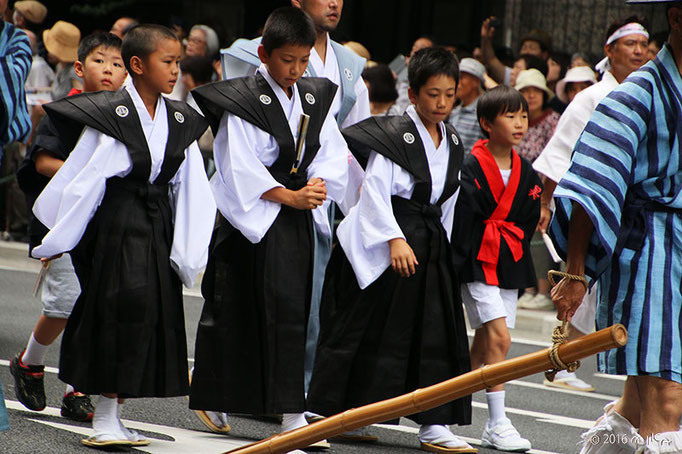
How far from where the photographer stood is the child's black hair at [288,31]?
5.34m

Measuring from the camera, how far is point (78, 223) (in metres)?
4.95

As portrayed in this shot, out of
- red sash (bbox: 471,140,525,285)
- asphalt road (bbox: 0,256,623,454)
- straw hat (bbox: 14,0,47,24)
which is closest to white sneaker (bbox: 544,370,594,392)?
asphalt road (bbox: 0,256,623,454)

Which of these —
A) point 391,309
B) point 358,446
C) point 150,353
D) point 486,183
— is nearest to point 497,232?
point 486,183

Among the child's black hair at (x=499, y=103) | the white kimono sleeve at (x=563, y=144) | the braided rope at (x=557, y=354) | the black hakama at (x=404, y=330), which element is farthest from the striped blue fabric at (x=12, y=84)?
the white kimono sleeve at (x=563, y=144)

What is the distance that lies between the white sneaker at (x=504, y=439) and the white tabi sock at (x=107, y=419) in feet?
6.07

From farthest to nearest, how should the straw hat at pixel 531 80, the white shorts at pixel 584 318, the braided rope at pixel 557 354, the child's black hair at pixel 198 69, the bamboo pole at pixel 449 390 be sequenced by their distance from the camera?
the child's black hair at pixel 198 69 < the straw hat at pixel 531 80 < the white shorts at pixel 584 318 < the braided rope at pixel 557 354 < the bamboo pole at pixel 449 390

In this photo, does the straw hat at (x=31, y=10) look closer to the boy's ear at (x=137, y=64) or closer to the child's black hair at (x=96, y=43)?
the child's black hair at (x=96, y=43)

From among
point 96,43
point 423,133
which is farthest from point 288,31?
point 96,43

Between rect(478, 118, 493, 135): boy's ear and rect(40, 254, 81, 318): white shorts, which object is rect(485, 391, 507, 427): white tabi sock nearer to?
rect(478, 118, 493, 135): boy's ear

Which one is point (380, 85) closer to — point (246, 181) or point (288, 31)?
point (288, 31)

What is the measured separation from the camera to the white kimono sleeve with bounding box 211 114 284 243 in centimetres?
524

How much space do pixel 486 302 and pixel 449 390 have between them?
2.07 meters

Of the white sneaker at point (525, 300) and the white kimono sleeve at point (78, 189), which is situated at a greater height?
the white kimono sleeve at point (78, 189)

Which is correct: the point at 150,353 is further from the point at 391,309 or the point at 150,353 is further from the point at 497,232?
the point at 497,232
